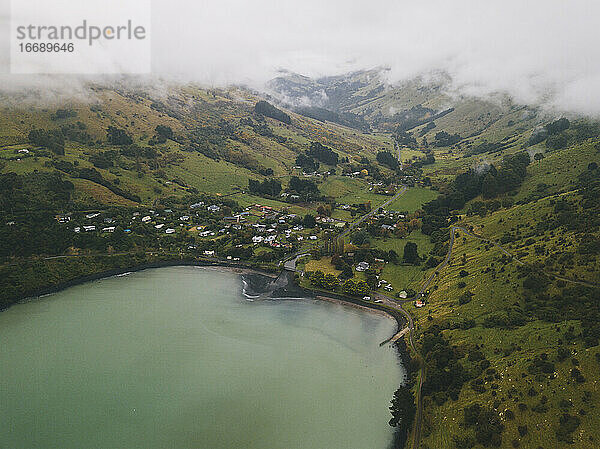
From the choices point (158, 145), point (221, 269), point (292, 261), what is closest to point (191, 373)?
point (221, 269)

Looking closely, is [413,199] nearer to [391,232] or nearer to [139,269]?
[391,232]

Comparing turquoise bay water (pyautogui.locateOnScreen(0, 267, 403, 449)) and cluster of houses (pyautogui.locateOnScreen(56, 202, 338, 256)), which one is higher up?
cluster of houses (pyautogui.locateOnScreen(56, 202, 338, 256))

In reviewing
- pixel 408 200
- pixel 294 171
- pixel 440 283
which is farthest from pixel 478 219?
pixel 294 171

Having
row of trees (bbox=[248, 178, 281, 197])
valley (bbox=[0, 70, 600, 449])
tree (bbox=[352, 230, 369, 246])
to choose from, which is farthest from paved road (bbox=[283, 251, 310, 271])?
row of trees (bbox=[248, 178, 281, 197])

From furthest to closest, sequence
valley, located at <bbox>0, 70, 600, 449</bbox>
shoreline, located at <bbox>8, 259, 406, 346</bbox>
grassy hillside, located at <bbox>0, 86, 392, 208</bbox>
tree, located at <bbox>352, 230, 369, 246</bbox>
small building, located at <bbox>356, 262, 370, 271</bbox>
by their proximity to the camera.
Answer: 1. grassy hillside, located at <bbox>0, 86, 392, 208</bbox>
2. tree, located at <bbox>352, 230, 369, 246</bbox>
3. small building, located at <bbox>356, 262, 370, 271</bbox>
4. shoreline, located at <bbox>8, 259, 406, 346</bbox>
5. valley, located at <bbox>0, 70, 600, 449</bbox>

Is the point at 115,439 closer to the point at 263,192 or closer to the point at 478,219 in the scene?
the point at 478,219

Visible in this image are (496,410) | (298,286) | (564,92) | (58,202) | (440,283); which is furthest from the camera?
(564,92)

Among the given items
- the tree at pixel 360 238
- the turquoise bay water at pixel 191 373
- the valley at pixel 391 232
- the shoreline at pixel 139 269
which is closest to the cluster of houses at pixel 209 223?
the valley at pixel 391 232

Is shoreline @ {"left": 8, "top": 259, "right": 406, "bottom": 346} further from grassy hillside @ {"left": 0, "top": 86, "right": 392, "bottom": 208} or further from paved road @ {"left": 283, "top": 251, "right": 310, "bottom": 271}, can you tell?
grassy hillside @ {"left": 0, "top": 86, "right": 392, "bottom": 208}
